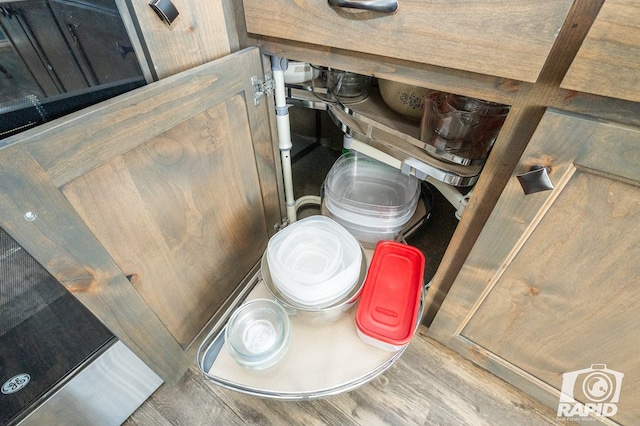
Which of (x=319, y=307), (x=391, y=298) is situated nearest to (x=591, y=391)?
(x=391, y=298)

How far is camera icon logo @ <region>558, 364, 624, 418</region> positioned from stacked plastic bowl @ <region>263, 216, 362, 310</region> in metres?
0.50

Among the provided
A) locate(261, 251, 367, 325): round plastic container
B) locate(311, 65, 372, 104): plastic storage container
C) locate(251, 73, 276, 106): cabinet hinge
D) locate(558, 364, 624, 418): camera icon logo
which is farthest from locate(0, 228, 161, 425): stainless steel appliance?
locate(558, 364, 624, 418): camera icon logo

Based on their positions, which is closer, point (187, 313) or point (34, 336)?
point (34, 336)

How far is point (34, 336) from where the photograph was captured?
484 millimetres

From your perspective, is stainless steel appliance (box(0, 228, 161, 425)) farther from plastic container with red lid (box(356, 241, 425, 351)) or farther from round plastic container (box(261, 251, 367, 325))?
plastic container with red lid (box(356, 241, 425, 351))

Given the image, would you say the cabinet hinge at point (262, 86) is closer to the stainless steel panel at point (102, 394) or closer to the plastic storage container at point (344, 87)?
the plastic storage container at point (344, 87)

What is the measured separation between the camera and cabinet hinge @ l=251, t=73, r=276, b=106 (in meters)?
0.62

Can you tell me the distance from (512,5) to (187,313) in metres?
0.80

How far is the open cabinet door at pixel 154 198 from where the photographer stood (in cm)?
35

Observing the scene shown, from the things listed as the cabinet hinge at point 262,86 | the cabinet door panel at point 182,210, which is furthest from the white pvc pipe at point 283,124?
the cabinet door panel at point 182,210

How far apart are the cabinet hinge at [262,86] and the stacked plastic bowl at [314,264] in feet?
1.03

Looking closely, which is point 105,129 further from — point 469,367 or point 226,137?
point 469,367

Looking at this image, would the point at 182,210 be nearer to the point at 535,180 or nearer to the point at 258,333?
the point at 258,333

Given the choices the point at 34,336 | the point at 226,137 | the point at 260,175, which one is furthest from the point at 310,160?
the point at 34,336
